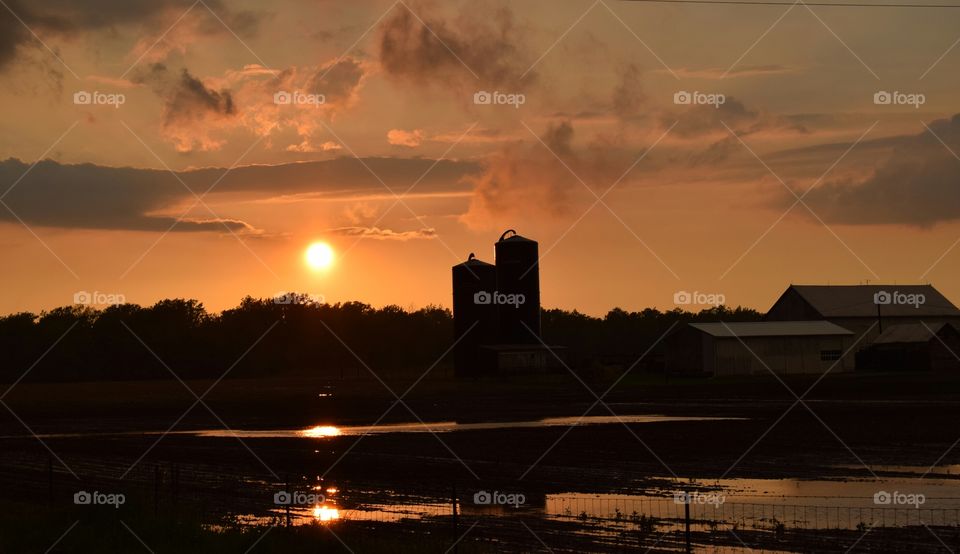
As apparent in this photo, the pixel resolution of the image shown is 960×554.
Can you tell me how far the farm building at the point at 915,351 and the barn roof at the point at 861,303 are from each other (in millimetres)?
9110

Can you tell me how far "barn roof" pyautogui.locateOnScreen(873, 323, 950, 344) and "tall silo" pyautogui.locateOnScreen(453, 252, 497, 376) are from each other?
119 ft

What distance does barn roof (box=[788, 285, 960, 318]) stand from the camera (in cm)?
11981

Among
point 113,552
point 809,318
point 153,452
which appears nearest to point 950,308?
point 809,318

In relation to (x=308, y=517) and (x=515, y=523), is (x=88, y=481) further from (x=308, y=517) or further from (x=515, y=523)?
(x=515, y=523)

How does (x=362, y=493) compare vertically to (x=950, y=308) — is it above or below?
below

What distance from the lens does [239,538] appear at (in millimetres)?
23828

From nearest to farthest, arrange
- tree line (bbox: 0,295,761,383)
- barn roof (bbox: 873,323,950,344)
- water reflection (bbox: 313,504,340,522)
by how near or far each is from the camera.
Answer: water reflection (bbox: 313,504,340,522) < barn roof (bbox: 873,323,950,344) < tree line (bbox: 0,295,761,383)

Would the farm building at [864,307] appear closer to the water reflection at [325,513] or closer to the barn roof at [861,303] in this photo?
the barn roof at [861,303]

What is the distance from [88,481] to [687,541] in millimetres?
20975

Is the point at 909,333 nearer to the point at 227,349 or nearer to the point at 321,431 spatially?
the point at 321,431

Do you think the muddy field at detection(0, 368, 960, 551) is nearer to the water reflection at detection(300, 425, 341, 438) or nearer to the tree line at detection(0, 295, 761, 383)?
the water reflection at detection(300, 425, 341, 438)

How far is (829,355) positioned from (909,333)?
877 centimetres

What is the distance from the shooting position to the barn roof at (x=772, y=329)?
10312 centimetres

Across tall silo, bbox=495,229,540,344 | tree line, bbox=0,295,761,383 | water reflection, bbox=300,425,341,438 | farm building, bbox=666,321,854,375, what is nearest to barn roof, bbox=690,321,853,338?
farm building, bbox=666,321,854,375
